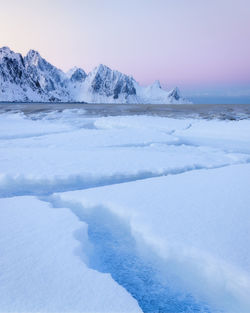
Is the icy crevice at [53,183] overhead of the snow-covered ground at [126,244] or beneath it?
beneath

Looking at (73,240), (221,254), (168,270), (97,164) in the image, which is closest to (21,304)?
(73,240)

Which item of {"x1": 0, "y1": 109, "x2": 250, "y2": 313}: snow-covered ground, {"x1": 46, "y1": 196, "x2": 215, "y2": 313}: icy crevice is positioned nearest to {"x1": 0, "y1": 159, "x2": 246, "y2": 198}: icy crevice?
{"x1": 0, "y1": 109, "x2": 250, "y2": 313}: snow-covered ground

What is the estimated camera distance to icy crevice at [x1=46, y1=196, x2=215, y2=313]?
1.87m

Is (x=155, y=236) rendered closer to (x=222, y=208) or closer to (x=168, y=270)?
(x=168, y=270)

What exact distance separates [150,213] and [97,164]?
2.56m

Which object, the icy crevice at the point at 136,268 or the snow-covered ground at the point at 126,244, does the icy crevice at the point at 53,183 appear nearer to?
the snow-covered ground at the point at 126,244

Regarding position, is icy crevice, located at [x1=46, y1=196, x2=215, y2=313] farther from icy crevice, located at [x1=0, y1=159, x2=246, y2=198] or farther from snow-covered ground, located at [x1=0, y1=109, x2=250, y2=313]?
icy crevice, located at [x1=0, y1=159, x2=246, y2=198]

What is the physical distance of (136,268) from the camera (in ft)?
7.13

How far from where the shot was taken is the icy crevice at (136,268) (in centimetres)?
187

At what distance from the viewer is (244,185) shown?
12.5 ft

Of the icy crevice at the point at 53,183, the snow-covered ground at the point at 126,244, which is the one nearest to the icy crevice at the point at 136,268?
the snow-covered ground at the point at 126,244

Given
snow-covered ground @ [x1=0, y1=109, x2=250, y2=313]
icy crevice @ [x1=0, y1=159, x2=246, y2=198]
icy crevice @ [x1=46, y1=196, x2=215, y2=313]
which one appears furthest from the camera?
icy crevice @ [x1=0, y1=159, x2=246, y2=198]

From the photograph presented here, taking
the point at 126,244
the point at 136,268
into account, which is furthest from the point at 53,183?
the point at 136,268

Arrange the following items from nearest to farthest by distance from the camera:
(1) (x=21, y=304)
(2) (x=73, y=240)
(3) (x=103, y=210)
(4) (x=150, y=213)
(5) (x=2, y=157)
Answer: (1) (x=21, y=304), (2) (x=73, y=240), (4) (x=150, y=213), (3) (x=103, y=210), (5) (x=2, y=157)
